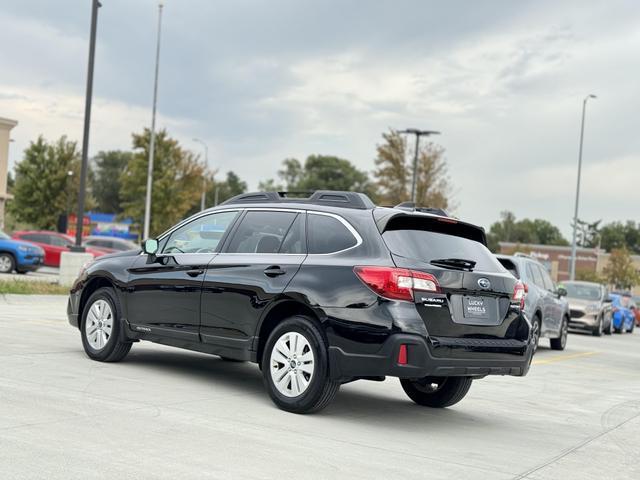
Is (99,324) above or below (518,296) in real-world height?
below

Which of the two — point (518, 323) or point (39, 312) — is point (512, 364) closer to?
point (518, 323)

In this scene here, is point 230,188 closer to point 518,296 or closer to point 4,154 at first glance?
point 4,154

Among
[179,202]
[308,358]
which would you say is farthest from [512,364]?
[179,202]

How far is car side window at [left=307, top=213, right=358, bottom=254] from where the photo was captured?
7141 mm

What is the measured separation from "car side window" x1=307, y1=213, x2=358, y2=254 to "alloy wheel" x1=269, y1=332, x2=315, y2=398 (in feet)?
2.50

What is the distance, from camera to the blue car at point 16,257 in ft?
91.0

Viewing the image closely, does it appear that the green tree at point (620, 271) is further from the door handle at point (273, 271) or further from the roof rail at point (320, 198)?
the door handle at point (273, 271)

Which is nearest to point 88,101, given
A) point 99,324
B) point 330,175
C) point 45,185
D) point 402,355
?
point 99,324

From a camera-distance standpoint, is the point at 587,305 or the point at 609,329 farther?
the point at 609,329

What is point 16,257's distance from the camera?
27.8 m

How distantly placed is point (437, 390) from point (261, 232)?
2.26 metres

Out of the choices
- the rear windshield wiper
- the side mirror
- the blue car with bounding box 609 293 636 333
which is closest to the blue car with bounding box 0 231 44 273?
the blue car with bounding box 609 293 636 333

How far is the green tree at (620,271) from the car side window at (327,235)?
93237mm

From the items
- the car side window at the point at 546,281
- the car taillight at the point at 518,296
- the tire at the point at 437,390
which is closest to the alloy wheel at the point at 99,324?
the tire at the point at 437,390
